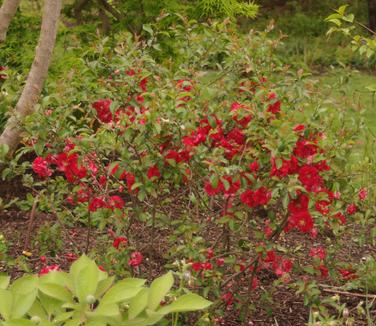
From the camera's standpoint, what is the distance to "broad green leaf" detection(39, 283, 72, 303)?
212 cm

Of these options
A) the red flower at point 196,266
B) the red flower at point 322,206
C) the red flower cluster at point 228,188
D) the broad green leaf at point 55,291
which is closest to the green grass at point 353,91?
the red flower at point 322,206

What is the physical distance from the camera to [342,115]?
3152 millimetres

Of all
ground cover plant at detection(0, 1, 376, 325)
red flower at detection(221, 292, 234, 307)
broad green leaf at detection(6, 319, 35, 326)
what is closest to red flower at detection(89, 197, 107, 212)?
ground cover plant at detection(0, 1, 376, 325)

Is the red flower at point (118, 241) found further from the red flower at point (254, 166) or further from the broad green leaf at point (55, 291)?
the broad green leaf at point (55, 291)

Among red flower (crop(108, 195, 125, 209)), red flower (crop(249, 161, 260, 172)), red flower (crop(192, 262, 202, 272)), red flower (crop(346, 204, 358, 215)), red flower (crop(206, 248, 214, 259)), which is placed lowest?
red flower (crop(192, 262, 202, 272))

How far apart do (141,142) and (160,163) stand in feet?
0.38

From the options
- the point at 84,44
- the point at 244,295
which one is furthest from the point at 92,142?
the point at 84,44

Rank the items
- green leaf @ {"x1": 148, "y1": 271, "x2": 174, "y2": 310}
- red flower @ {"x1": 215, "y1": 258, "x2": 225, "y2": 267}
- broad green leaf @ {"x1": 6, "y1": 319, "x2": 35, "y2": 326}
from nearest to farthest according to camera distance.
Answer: broad green leaf @ {"x1": 6, "y1": 319, "x2": 35, "y2": 326} < green leaf @ {"x1": 148, "y1": 271, "x2": 174, "y2": 310} < red flower @ {"x1": 215, "y1": 258, "x2": 225, "y2": 267}

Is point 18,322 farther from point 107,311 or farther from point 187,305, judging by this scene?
point 187,305

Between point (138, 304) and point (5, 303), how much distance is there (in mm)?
349

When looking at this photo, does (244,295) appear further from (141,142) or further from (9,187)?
(9,187)

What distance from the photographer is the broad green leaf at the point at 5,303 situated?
2064 mm

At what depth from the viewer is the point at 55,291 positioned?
2.12 m

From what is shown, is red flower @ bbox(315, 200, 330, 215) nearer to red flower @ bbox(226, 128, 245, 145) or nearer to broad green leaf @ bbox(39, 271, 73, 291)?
red flower @ bbox(226, 128, 245, 145)
